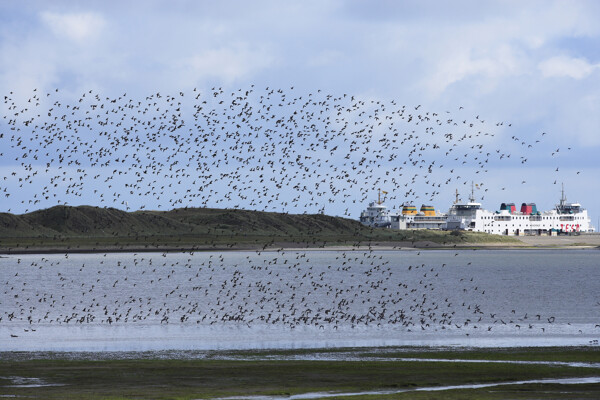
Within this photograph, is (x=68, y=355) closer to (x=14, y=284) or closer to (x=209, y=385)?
(x=209, y=385)

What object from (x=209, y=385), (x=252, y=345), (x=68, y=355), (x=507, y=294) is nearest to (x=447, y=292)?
(x=507, y=294)

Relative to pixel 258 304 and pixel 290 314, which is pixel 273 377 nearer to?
pixel 290 314

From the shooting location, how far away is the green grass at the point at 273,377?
32938 millimetres

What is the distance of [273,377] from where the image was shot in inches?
1448

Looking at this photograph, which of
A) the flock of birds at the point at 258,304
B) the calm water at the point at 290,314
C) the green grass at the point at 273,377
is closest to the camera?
the green grass at the point at 273,377

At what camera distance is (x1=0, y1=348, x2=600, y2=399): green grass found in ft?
108

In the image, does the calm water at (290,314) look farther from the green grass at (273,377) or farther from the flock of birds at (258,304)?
the green grass at (273,377)

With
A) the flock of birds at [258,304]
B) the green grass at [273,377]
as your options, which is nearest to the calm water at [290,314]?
the flock of birds at [258,304]

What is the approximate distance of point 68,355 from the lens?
4453cm

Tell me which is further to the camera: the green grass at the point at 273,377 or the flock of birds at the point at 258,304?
the flock of birds at the point at 258,304

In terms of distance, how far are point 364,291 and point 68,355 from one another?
193ft

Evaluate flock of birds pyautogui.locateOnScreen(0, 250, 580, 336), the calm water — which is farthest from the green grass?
flock of birds pyautogui.locateOnScreen(0, 250, 580, 336)

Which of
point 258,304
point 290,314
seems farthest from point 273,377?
point 258,304

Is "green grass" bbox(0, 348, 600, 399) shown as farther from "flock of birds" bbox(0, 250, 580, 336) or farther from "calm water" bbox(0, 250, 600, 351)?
"flock of birds" bbox(0, 250, 580, 336)
